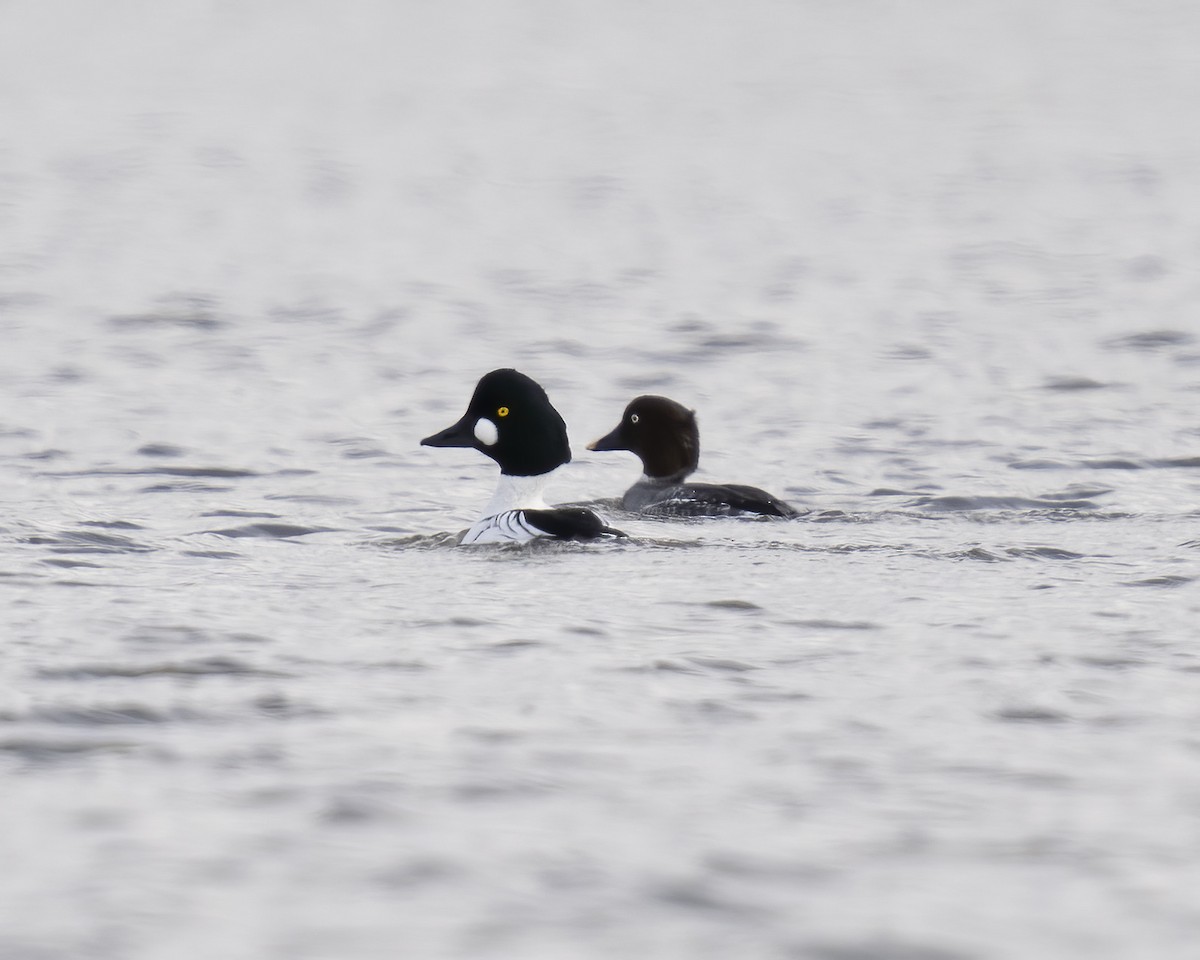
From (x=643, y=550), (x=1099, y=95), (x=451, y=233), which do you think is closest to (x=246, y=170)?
(x=451, y=233)

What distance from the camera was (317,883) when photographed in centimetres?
522

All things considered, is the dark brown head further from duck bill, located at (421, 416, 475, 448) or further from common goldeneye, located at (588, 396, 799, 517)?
duck bill, located at (421, 416, 475, 448)

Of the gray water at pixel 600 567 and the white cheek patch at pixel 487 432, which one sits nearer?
the gray water at pixel 600 567

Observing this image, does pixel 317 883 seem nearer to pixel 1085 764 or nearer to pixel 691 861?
pixel 691 861

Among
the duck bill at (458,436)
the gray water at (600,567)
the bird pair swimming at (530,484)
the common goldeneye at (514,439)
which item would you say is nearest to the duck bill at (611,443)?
the gray water at (600,567)

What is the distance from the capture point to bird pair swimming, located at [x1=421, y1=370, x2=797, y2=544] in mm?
10609

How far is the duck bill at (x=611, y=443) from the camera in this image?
42.9 ft

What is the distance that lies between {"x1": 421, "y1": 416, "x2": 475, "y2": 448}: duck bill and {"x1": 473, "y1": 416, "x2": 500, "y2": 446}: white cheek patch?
1.4 inches

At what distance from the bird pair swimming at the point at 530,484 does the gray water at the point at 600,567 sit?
0.22m

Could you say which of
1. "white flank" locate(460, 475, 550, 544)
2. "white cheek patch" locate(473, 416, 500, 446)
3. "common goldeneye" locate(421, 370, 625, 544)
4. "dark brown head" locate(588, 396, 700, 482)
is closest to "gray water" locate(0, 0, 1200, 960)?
"white flank" locate(460, 475, 550, 544)

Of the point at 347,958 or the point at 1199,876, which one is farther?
the point at 1199,876

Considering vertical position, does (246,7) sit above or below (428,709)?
above

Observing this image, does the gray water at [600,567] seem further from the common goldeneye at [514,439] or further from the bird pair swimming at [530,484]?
the common goldeneye at [514,439]

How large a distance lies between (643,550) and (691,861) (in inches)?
194
